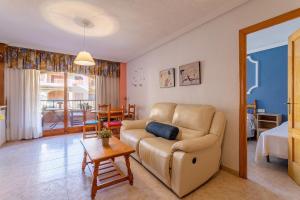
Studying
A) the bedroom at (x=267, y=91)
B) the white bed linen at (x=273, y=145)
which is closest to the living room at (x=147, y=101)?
the white bed linen at (x=273, y=145)

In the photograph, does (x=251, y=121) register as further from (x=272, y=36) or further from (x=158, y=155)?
(x=158, y=155)

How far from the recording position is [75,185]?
2004 mm

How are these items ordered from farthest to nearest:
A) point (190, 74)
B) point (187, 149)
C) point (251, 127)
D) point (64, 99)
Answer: point (64, 99)
point (251, 127)
point (190, 74)
point (187, 149)

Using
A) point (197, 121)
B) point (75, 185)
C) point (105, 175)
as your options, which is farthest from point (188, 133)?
point (75, 185)

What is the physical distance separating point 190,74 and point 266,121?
9.54 feet

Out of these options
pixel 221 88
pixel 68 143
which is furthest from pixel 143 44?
pixel 68 143

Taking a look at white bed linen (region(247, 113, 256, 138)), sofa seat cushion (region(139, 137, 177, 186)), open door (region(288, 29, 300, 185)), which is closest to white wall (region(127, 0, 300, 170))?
open door (region(288, 29, 300, 185))

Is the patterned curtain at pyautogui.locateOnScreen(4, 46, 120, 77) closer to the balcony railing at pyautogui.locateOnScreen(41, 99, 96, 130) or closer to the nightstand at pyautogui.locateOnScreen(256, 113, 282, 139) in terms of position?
the balcony railing at pyautogui.locateOnScreen(41, 99, 96, 130)

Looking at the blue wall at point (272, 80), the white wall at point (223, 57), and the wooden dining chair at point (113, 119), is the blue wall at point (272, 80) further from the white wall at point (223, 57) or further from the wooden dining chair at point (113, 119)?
the wooden dining chair at point (113, 119)

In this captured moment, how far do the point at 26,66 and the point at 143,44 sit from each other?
3173 mm

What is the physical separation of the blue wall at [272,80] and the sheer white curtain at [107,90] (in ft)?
14.3

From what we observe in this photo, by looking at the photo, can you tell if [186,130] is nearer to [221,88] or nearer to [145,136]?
[145,136]

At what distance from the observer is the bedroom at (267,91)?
265 cm

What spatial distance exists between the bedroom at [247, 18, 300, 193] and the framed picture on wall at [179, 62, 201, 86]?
1.50 m
